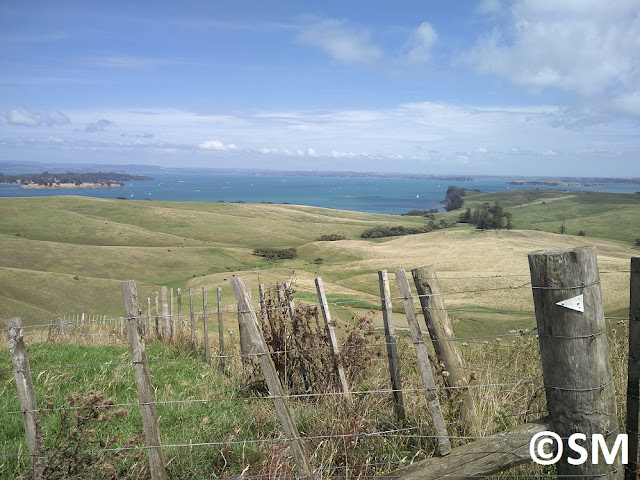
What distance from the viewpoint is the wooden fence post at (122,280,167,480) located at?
4445 mm

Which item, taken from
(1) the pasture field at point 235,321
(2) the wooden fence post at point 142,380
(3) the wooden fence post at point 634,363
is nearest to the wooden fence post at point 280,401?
(1) the pasture field at point 235,321

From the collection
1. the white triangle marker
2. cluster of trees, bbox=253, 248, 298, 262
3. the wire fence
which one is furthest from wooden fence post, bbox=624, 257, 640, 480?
cluster of trees, bbox=253, 248, 298, 262

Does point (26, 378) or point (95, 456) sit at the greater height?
point (26, 378)

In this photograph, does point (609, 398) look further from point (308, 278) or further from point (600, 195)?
point (600, 195)

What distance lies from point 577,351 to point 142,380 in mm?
3622

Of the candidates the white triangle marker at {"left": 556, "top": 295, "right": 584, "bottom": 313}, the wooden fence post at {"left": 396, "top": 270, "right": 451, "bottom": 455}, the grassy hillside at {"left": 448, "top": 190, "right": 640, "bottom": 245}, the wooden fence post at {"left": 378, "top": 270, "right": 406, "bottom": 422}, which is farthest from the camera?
the grassy hillside at {"left": 448, "top": 190, "right": 640, "bottom": 245}

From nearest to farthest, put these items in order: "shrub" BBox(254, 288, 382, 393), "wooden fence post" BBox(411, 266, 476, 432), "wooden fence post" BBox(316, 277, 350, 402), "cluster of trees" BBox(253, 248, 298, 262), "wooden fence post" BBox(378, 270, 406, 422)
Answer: "wooden fence post" BBox(411, 266, 476, 432) < "wooden fence post" BBox(378, 270, 406, 422) < "wooden fence post" BBox(316, 277, 350, 402) < "shrub" BBox(254, 288, 382, 393) < "cluster of trees" BBox(253, 248, 298, 262)

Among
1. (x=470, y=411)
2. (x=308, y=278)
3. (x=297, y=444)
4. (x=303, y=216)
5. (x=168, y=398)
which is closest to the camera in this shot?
(x=297, y=444)

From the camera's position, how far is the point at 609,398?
3992 millimetres

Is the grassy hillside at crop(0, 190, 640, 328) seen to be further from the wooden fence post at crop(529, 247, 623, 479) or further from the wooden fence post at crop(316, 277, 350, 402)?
the wooden fence post at crop(529, 247, 623, 479)

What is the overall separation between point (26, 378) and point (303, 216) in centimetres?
11787

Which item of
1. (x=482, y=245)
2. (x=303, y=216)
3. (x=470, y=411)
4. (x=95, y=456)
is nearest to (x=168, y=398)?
(x=95, y=456)

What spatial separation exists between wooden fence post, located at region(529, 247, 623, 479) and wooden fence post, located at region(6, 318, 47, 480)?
4.41 meters

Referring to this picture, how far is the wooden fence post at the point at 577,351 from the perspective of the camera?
3918 mm
